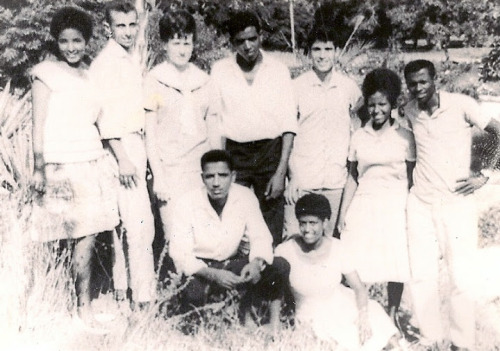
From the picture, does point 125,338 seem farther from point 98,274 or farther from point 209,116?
point 209,116

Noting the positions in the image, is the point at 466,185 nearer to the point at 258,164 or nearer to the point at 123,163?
the point at 258,164

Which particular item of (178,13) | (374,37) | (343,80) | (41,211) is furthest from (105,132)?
(374,37)

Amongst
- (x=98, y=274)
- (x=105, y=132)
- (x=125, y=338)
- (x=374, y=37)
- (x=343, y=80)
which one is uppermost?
(x=374, y=37)

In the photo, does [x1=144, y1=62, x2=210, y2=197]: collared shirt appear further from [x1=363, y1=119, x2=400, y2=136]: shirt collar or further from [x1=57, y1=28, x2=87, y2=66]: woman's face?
[x1=363, y1=119, x2=400, y2=136]: shirt collar

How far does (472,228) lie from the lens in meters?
3.50

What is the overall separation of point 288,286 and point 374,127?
1013mm

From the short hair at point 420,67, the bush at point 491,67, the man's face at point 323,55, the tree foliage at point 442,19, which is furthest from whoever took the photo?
the bush at point 491,67

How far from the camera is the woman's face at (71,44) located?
3.52 meters

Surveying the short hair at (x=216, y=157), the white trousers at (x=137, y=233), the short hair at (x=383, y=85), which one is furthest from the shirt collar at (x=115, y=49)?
the short hair at (x=383, y=85)

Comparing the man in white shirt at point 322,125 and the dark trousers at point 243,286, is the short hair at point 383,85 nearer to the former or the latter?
the man in white shirt at point 322,125

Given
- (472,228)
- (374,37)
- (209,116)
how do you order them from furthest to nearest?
(374,37) → (209,116) → (472,228)

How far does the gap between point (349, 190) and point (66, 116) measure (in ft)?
5.39

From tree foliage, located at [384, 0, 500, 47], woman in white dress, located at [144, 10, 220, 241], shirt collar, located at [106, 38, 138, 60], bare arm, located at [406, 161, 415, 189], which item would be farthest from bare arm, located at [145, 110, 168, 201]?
tree foliage, located at [384, 0, 500, 47]

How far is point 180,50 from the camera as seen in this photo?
146 inches
